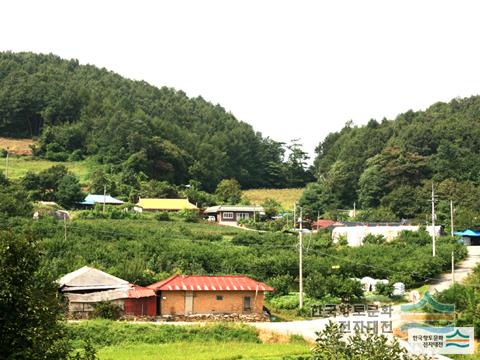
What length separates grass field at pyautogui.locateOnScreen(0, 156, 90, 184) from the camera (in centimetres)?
6512

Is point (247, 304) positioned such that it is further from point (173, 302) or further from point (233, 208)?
point (233, 208)

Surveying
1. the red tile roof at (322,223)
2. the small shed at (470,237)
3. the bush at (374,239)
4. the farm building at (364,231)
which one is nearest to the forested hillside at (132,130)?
the red tile roof at (322,223)

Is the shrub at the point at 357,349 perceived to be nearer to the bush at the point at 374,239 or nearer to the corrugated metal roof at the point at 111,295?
the corrugated metal roof at the point at 111,295

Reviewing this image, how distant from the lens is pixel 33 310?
31.5 ft

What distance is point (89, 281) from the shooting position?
27.9m

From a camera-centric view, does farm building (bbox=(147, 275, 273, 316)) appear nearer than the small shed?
Yes

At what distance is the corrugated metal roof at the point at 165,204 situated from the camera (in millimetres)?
56469

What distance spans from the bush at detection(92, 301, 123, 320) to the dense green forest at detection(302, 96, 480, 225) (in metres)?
33.8

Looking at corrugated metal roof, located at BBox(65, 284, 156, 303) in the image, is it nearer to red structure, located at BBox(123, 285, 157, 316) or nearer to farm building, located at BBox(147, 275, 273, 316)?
red structure, located at BBox(123, 285, 157, 316)

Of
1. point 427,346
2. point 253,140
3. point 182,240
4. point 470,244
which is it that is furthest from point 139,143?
point 427,346

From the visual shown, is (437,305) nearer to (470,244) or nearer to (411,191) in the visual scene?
(470,244)

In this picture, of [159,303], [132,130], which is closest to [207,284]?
[159,303]

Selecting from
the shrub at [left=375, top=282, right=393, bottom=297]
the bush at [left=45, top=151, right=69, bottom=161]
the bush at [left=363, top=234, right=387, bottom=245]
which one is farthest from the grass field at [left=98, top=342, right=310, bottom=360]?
the bush at [left=45, top=151, right=69, bottom=161]

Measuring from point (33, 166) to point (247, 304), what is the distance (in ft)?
149
